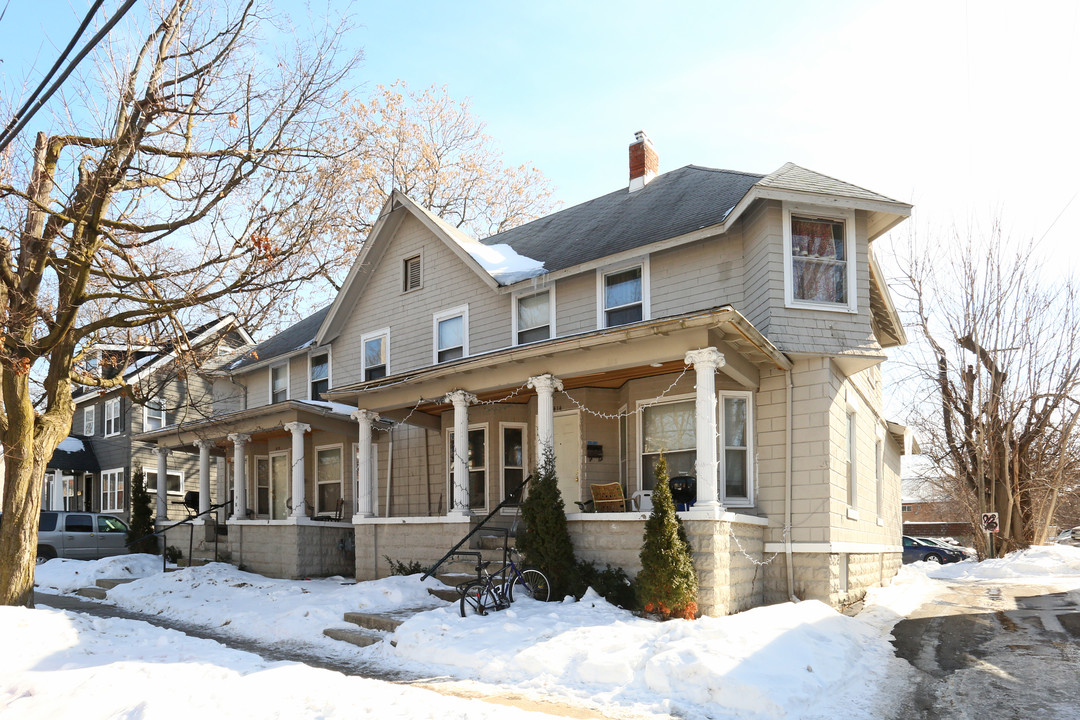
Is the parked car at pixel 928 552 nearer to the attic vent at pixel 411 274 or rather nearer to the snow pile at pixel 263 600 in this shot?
the attic vent at pixel 411 274

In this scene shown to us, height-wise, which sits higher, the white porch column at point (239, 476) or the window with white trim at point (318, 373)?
Result: the window with white trim at point (318, 373)

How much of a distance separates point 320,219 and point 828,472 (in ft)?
26.1

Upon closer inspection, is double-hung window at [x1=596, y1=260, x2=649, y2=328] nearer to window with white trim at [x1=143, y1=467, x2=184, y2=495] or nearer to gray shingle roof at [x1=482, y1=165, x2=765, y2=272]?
gray shingle roof at [x1=482, y1=165, x2=765, y2=272]

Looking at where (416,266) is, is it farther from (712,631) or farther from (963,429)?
(963,429)

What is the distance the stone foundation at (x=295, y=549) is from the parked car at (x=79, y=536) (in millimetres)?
5317

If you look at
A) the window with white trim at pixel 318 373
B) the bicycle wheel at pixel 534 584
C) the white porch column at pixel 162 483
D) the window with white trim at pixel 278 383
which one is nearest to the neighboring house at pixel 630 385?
the window with white trim at pixel 318 373

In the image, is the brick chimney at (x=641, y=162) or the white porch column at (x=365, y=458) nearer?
the white porch column at (x=365, y=458)

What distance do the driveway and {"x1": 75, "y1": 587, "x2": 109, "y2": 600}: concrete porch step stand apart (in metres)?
13.5

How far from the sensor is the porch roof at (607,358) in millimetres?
10672

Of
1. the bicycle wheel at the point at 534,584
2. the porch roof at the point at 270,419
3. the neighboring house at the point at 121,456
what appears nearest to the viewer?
the bicycle wheel at the point at 534,584

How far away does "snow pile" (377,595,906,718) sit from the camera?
7.26 metres

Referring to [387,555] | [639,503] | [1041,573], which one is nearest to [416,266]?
[387,555]

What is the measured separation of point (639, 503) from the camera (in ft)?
44.0

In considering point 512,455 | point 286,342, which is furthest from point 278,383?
point 512,455
